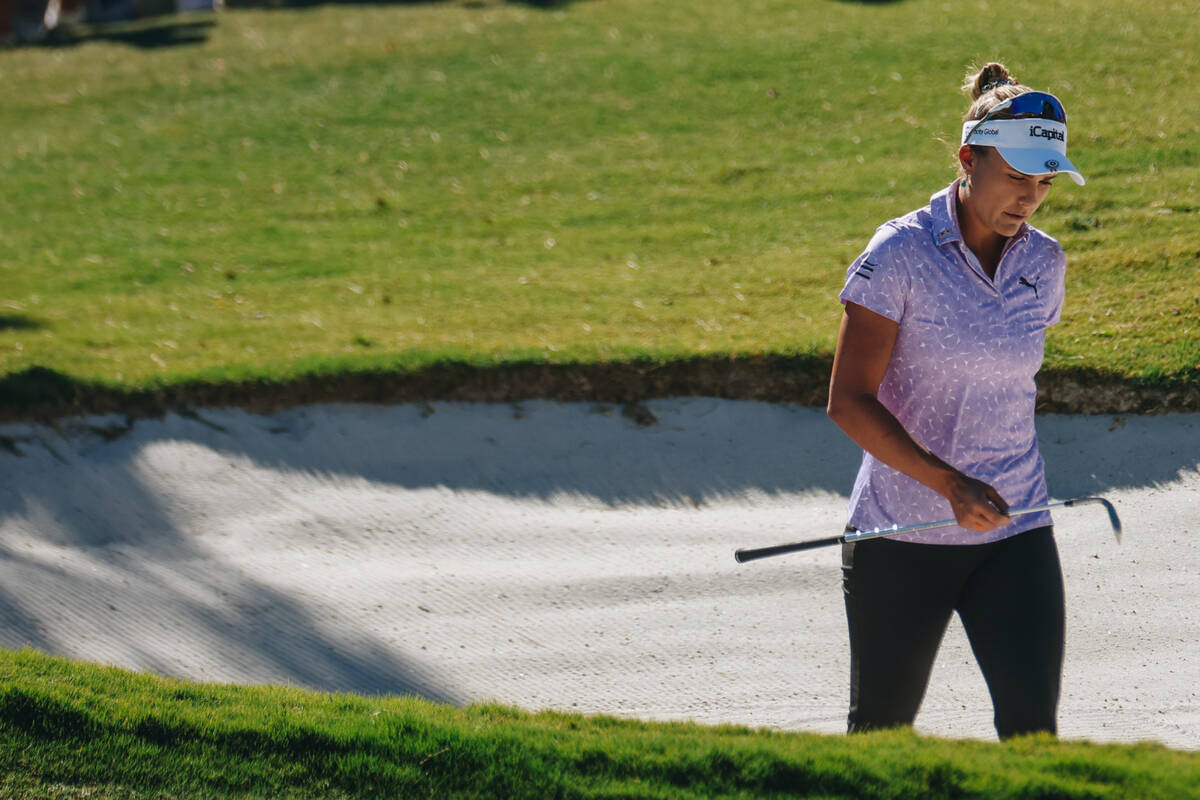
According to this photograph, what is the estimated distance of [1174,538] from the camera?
19.9 feet

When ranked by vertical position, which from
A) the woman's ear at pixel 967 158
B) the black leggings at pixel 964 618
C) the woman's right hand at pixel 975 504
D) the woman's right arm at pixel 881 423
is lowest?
the black leggings at pixel 964 618

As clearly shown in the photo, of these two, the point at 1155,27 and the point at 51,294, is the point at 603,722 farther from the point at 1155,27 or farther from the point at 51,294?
the point at 1155,27

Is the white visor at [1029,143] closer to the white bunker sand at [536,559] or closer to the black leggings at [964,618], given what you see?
the black leggings at [964,618]

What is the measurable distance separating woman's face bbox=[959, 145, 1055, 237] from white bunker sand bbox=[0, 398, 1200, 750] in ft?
8.34

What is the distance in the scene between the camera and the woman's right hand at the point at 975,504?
3213mm

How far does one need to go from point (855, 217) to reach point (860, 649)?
6.68m

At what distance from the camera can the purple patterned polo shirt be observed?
339 cm

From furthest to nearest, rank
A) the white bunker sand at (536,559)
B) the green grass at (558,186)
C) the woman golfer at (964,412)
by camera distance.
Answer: the green grass at (558,186), the white bunker sand at (536,559), the woman golfer at (964,412)

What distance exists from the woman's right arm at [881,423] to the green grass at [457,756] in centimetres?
71

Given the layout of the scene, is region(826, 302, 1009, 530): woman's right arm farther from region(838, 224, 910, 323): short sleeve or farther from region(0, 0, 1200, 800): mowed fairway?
region(0, 0, 1200, 800): mowed fairway

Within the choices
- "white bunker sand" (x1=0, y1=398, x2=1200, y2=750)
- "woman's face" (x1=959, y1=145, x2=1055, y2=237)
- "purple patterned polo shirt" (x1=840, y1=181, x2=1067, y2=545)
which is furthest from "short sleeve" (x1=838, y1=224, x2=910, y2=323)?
"white bunker sand" (x1=0, y1=398, x2=1200, y2=750)

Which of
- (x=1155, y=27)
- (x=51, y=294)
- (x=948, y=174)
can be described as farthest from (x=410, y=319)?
(x=1155, y=27)

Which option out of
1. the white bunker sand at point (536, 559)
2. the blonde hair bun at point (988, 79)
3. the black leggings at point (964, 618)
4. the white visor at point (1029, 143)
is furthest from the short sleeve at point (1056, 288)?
the white bunker sand at point (536, 559)

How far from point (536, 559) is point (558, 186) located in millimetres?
5816
